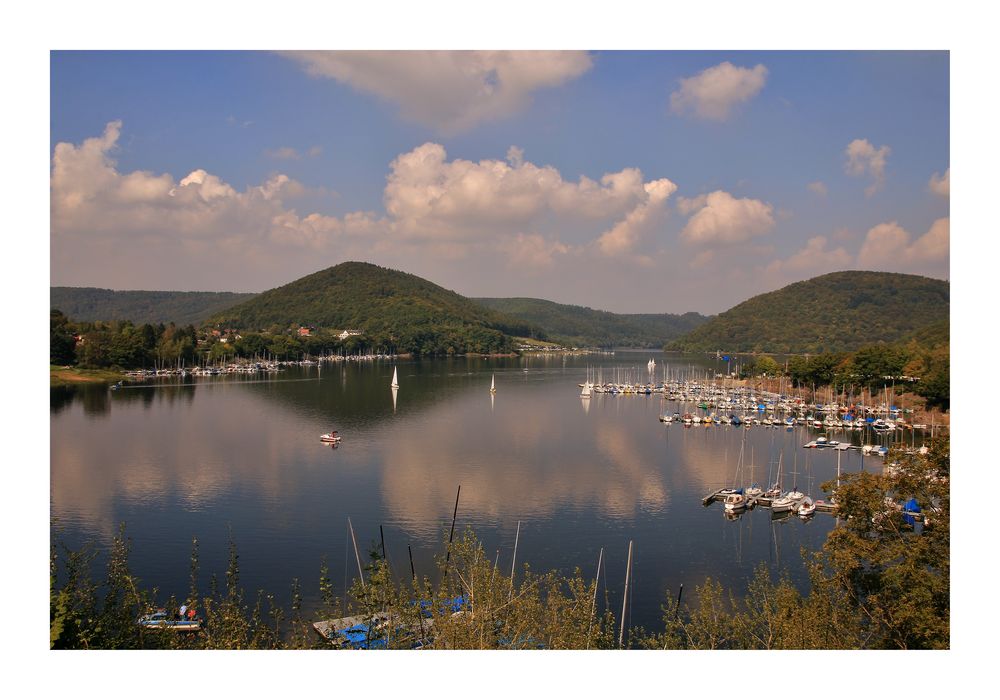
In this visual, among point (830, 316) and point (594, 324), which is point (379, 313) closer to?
point (830, 316)

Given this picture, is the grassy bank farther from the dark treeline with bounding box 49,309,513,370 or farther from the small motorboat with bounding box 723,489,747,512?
the small motorboat with bounding box 723,489,747,512

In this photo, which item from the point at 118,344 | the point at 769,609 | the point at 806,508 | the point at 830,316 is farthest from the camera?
the point at 830,316

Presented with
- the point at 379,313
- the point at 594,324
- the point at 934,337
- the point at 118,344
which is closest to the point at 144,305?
the point at 379,313

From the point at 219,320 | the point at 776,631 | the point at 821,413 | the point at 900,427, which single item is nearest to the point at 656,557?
the point at 776,631

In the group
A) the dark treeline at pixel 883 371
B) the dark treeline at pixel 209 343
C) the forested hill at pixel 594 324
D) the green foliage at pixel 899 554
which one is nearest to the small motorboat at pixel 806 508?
the green foliage at pixel 899 554

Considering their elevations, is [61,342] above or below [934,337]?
below

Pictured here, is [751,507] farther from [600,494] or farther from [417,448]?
[417,448]

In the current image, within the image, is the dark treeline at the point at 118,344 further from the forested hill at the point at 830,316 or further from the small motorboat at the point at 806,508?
the forested hill at the point at 830,316
